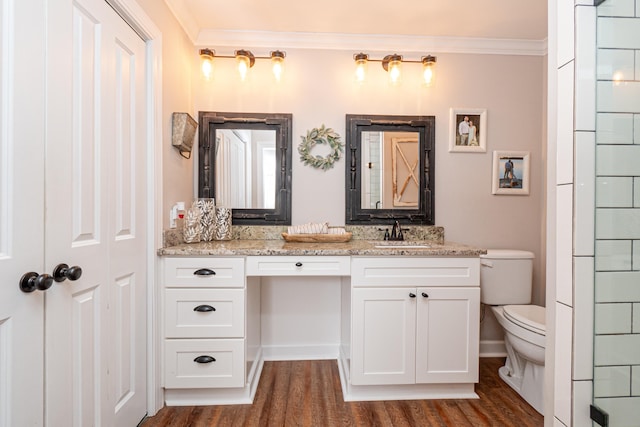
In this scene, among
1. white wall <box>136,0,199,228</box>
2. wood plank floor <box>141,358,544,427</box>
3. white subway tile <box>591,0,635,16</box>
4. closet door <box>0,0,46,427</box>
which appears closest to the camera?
white subway tile <box>591,0,635,16</box>

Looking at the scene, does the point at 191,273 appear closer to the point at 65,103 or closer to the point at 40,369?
the point at 40,369

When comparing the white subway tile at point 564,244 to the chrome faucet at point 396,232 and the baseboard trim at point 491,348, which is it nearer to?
the chrome faucet at point 396,232

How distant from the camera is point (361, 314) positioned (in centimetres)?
180

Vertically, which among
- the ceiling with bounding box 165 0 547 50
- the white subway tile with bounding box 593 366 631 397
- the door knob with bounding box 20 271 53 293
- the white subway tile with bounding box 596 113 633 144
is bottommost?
the white subway tile with bounding box 593 366 631 397

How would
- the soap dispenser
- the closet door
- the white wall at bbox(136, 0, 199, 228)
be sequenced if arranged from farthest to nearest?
the soap dispenser → the white wall at bbox(136, 0, 199, 228) → the closet door

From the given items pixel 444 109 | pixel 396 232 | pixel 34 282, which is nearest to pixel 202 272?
pixel 34 282

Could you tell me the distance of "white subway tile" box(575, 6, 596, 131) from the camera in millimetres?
783

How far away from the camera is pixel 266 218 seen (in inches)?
91.9

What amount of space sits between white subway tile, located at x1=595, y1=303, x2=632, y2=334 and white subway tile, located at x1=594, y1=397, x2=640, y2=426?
169mm

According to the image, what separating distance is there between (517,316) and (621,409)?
3.86 ft

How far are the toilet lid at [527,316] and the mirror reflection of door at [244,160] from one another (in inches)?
71.9

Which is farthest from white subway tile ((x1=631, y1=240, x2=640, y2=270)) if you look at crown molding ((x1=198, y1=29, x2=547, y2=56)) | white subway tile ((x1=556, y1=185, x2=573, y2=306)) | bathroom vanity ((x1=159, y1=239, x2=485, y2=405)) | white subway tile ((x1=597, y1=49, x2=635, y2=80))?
crown molding ((x1=198, y1=29, x2=547, y2=56))

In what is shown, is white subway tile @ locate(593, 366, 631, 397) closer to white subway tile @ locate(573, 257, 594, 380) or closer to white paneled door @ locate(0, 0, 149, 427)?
white subway tile @ locate(573, 257, 594, 380)

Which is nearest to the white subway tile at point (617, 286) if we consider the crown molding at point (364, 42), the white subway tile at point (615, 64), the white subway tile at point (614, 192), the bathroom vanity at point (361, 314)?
the white subway tile at point (614, 192)
